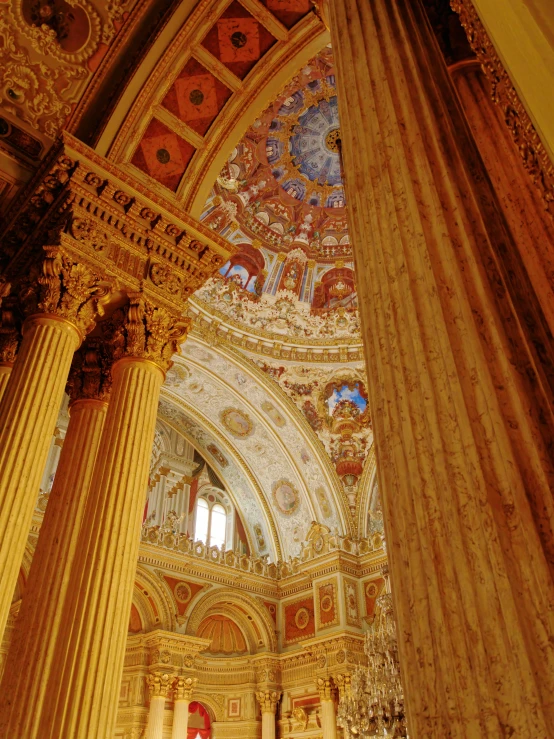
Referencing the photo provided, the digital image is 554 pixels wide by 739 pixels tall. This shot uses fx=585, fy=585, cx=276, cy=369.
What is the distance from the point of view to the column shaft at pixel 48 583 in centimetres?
474

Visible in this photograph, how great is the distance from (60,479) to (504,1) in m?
5.74

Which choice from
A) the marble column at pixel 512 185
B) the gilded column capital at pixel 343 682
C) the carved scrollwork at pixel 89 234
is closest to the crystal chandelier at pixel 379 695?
the gilded column capital at pixel 343 682

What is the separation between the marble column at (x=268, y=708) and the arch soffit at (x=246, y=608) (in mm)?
975

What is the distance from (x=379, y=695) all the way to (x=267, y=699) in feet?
20.0

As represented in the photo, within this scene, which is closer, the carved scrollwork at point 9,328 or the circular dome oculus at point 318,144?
the carved scrollwork at point 9,328

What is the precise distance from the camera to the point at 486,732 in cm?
140

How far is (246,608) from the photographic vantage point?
14.9m

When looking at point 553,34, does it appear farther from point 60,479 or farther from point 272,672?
point 272,672

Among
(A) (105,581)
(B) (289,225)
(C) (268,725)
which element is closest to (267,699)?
(C) (268,725)

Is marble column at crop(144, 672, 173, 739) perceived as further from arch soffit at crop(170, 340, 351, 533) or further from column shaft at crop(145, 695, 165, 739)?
arch soffit at crop(170, 340, 351, 533)

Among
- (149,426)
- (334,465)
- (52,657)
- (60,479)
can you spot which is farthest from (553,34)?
(334,465)

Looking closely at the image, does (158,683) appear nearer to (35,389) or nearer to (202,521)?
(202,521)

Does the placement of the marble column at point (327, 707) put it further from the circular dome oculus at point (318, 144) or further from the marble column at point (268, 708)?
the circular dome oculus at point (318, 144)

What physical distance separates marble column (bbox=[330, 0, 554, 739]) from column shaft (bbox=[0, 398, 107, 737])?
13.5ft
